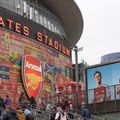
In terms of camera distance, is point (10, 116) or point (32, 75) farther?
point (32, 75)

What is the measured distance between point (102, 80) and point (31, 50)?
853cm

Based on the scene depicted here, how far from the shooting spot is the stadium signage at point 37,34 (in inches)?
1755

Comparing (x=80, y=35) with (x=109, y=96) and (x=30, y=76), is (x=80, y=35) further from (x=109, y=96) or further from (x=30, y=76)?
(x=109, y=96)

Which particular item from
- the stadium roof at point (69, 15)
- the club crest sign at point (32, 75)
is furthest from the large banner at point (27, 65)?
the stadium roof at point (69, 15)

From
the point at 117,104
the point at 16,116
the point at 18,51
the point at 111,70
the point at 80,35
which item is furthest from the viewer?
the point at 80,35

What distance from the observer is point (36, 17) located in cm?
5138

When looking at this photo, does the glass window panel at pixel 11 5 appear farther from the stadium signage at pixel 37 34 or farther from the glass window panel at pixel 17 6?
the stadium signage at pixel 37 34

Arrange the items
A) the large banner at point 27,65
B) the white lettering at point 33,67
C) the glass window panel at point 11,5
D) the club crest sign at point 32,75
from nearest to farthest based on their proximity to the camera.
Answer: the large banner at point 27,65 < the club crest sign at point 32,75 < the white lettering at point 33,67 < the glass window panel at point 11,5

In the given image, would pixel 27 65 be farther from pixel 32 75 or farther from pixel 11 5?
pixel 11 5

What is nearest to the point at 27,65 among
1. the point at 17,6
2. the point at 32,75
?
the point at 32,75

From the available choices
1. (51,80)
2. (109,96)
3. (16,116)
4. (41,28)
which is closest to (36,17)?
(41,28)

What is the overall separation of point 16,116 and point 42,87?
82.7 feet

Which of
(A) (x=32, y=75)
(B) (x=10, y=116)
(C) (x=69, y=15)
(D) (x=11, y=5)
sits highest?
(C) (x=69, y=15)

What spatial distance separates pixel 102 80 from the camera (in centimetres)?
4109
